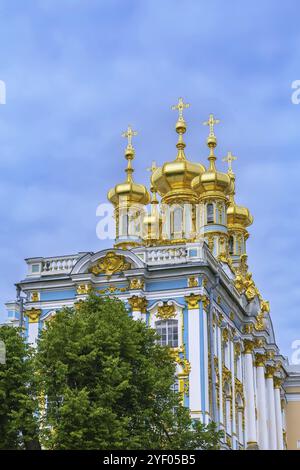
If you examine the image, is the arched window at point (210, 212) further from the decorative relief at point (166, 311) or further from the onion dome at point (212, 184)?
the decorative relief at point (166, 311)

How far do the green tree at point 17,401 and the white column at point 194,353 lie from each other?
30.4 ft

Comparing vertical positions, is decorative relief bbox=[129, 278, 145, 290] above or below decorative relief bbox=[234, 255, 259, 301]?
below

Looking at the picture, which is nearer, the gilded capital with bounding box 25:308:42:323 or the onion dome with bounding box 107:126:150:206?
the gilded capital with bounding box 25:308:42:323

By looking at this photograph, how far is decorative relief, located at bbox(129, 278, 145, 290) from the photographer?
115 feet

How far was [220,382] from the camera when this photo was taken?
117ft

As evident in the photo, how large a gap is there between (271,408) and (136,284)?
45.2 ft

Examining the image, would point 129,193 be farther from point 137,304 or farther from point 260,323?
point 137,304

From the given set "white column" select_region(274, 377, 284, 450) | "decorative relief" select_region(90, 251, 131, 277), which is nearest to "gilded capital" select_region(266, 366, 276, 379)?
"white column" select_region(274, 377, 284, 450)

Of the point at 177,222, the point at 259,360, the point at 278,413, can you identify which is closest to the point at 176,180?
the point at 177,222

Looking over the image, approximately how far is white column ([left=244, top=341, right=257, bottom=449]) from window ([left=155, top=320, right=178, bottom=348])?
7.23 metres

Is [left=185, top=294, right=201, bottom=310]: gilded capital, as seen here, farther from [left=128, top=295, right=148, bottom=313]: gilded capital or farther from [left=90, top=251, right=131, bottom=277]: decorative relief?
[left=90, top=251, right=131, bottom=277]: decorative relief

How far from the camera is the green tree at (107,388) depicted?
929 inches
